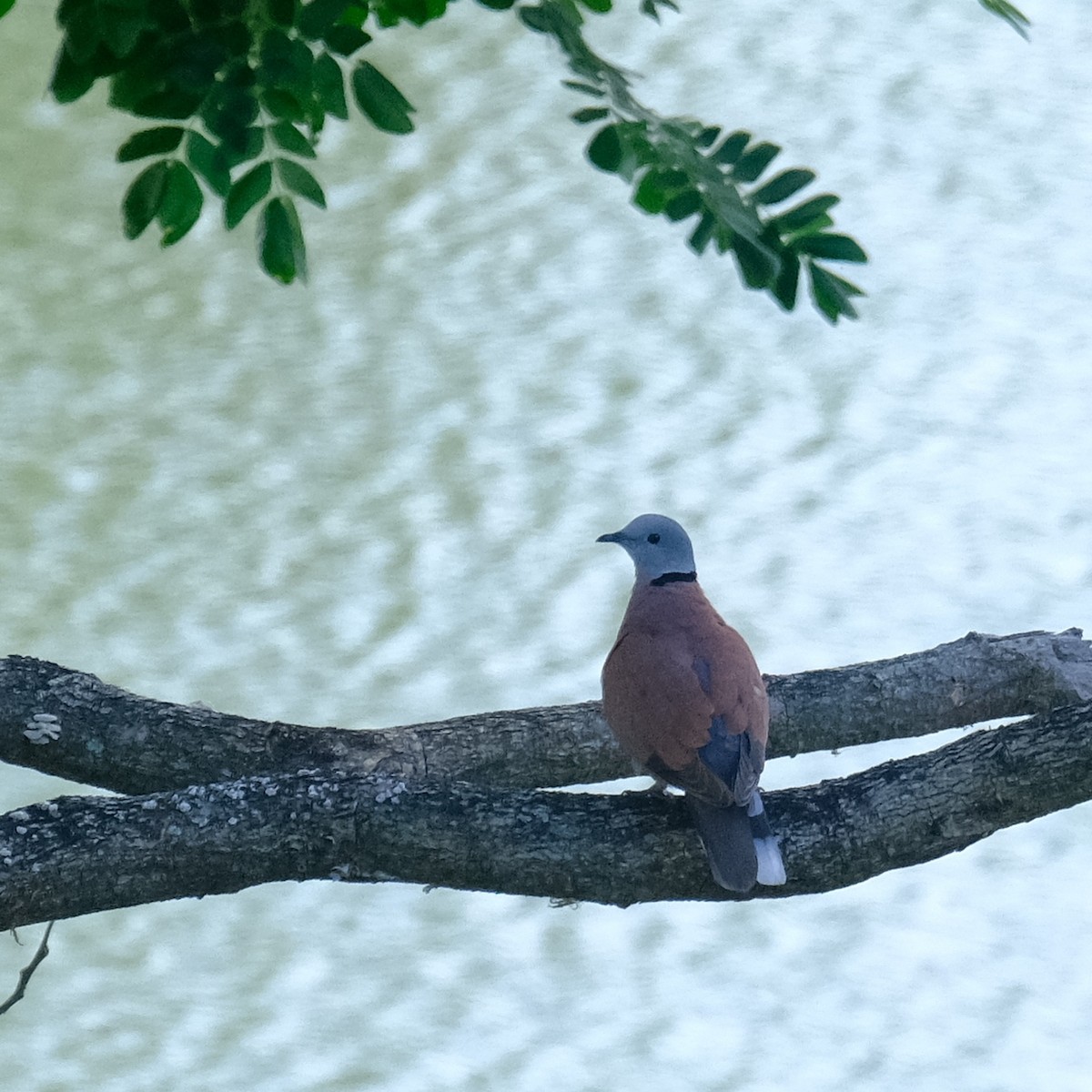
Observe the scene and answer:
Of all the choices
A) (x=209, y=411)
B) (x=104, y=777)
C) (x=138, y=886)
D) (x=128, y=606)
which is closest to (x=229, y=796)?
(x=138, y=886)

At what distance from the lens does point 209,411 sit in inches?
151

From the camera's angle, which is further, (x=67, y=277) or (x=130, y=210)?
(x=67, y=277)

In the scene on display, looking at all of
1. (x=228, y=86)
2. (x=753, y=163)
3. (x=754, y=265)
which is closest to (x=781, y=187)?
(x=753, y=163)

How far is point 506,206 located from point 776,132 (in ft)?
2.48

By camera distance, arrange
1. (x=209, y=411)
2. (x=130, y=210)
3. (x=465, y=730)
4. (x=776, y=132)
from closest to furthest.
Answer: (x=130, y=210) → (x=465, y=730) → (x=209, y=411) → (x=776, y=132)

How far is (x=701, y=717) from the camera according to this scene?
134 centimetres

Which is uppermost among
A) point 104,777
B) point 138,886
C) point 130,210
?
point 130,210

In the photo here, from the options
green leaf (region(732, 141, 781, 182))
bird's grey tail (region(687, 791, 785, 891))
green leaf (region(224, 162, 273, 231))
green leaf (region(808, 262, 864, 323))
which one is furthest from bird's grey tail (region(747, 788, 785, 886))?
green leaf (region(224, 162, 273, 231))

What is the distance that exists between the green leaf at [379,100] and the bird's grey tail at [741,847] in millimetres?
590

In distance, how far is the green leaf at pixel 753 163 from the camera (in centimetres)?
120

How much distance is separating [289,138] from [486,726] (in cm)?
72

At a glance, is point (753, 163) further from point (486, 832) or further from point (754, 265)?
point (486, 832)

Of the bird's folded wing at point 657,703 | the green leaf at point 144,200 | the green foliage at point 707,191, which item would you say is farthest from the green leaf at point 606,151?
the bird's folded wing at point 657,703

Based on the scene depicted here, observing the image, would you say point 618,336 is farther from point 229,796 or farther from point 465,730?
point 229,796
